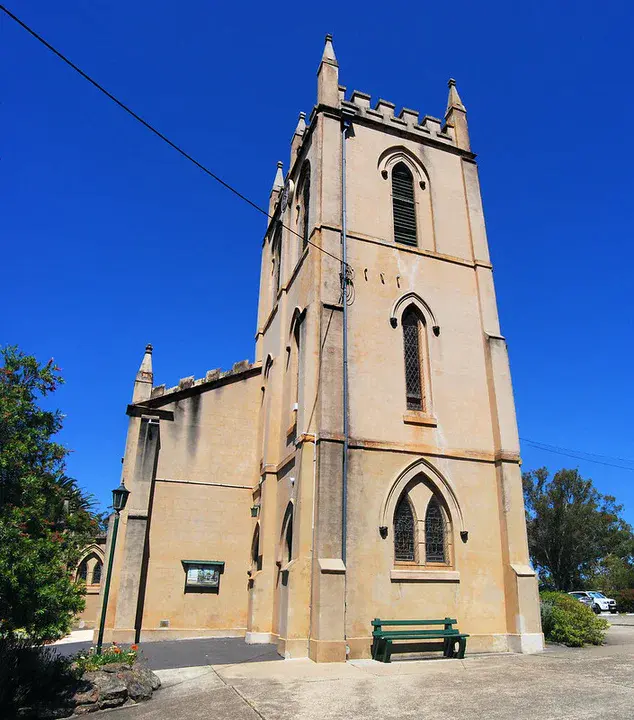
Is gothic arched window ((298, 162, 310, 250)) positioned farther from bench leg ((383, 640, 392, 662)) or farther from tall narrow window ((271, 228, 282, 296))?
bench leg ((383, 640, 392, 662))

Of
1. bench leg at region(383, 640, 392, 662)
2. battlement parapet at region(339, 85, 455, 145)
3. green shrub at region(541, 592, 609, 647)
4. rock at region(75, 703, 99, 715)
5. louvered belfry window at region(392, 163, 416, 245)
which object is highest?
battlement parapet at region(339, 85, 455, 145)

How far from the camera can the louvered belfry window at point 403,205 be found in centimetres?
1783

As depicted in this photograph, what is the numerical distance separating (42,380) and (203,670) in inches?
253

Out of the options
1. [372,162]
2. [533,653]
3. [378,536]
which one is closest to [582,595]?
[533,653]

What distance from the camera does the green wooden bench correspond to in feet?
39.8

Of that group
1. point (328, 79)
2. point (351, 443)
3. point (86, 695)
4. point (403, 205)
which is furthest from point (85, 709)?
point (328, 79)

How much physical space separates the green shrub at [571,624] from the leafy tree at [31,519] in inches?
482

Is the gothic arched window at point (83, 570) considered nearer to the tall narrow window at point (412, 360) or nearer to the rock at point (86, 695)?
the tall narrow window at point (412, 360)

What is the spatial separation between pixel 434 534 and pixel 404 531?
86 centimetres

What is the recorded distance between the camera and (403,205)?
18359mm

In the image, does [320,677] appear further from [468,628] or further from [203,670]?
[468,628]

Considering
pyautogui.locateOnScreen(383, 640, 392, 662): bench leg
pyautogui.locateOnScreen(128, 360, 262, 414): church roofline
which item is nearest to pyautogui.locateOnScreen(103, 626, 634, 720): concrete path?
pyautogui.locateOnScreen(383, 640, 392, 662): bench leg

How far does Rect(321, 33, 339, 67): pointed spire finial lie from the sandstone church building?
122mm

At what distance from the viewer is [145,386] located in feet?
60.6
